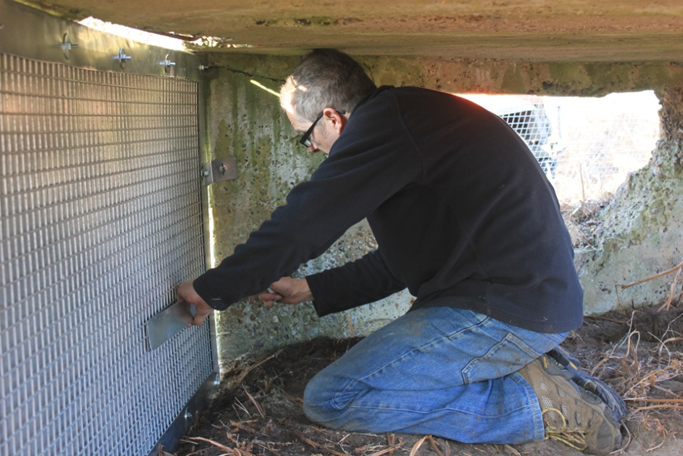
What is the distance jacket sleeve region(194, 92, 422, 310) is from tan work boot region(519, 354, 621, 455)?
3.11ft

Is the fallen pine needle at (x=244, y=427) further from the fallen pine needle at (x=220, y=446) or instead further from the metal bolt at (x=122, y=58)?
the metal bolt at (x=122, y=58)

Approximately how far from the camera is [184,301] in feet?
7.17

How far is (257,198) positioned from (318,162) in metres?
0.31

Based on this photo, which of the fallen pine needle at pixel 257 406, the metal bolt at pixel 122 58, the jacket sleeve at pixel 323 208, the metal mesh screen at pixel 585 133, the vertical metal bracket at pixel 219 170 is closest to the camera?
the metal bolt at pixel 122 58

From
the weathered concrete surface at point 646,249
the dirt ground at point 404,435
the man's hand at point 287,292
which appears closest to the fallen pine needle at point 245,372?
the dirt ground at point 404,435

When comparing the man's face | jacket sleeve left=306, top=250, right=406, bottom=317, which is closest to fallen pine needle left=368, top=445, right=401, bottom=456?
jacket sleeve left=306, top=250, right=406, bottom=317

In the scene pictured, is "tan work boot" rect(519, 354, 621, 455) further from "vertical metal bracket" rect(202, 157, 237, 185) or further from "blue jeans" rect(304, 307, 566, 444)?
"vertical metal bracket" rect(202, 157, 237, 185)

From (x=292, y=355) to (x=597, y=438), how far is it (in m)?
1.26

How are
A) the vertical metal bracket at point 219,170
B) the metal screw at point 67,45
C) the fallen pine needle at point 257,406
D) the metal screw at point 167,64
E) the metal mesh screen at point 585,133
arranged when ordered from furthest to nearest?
1. the metal mesh screen at point 585,133
2. the vertical metal bracket at point 219,170
3. the fallen pine needle at point 257,406
4. the metal screw at point 167,64
5. the metal screw at point 67,45

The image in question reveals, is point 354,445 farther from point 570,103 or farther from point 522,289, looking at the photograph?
point 570,103

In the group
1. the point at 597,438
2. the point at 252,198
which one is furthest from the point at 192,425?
the point at 597,438

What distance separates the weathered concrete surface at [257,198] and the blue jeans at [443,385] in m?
0.62

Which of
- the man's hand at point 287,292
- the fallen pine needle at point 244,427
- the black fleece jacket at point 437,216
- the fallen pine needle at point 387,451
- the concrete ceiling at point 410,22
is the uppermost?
the concrete ceiling at point 410,22

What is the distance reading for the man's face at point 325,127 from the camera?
222 centimetres
